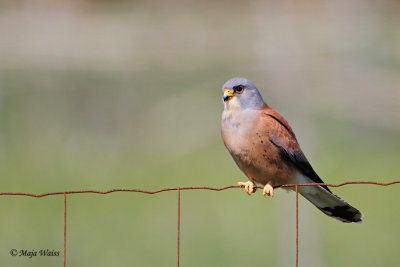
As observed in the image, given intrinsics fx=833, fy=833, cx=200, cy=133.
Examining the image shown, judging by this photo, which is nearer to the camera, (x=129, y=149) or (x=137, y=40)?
(x=129, y=149)

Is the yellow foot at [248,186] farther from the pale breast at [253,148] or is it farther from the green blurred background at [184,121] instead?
the green blurred background at [184,121]

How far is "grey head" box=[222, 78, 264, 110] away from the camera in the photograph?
16.7ft

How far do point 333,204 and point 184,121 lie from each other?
53.7 ft

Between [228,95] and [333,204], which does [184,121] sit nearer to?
[228,95]

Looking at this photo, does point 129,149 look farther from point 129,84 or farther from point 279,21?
point 279,21

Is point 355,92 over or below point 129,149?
over

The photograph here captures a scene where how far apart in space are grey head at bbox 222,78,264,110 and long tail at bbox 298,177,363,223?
1.96 ft

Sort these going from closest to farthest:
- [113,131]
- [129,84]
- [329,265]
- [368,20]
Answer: [329,265]
[113,131]
[129,84]
[368,20]

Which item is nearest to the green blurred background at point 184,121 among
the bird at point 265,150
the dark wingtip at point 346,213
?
the bird at point 265,150

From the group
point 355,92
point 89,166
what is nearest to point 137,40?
point 355,92

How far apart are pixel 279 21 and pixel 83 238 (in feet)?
61.9

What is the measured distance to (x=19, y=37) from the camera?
1222 inches

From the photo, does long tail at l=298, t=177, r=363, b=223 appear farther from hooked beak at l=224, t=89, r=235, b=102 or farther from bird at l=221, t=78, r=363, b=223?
hooked beak at l=224, t=89, r=235, b=102

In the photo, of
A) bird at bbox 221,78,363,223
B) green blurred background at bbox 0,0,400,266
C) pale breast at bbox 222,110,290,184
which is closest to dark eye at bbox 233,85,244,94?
bird at bbox 221,78,363,223
